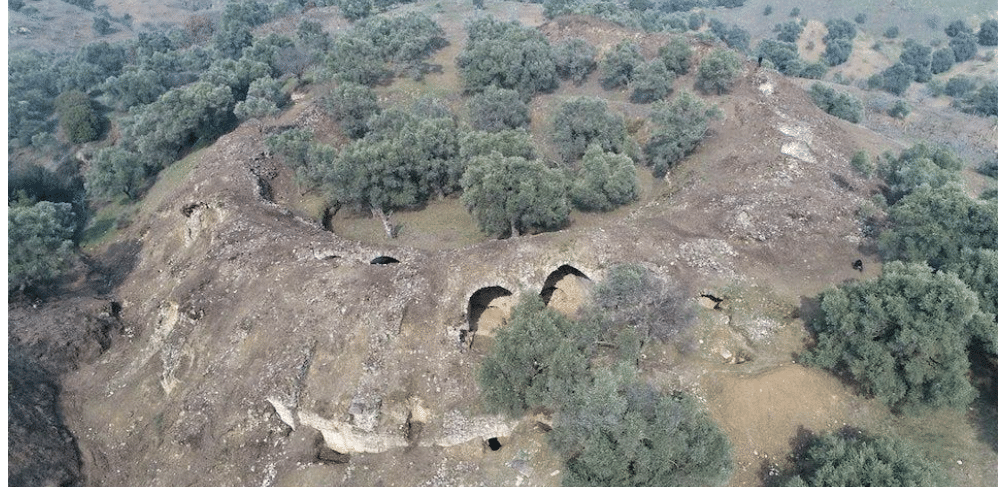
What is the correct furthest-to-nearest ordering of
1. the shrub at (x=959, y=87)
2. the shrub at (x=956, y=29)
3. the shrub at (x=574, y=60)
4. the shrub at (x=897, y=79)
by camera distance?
1. the shrub at (x=956, y=29)
2. the shrub at (x=897, y=79)
3. the shrub at (x=959, y=87)
4. the shrub at (x=574, y=60)

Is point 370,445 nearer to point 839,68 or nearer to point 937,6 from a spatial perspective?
point 839,68

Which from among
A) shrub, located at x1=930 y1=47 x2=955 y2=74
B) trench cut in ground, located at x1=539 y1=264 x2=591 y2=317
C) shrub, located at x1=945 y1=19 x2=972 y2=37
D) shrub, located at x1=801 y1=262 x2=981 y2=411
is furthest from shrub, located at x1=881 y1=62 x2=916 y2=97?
trench cut in ground, located at x1=539 y1=264 x2=591 y2=317

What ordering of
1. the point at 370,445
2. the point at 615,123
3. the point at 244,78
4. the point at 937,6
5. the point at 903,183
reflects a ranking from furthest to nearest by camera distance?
the point at 937,6, the point at 244,78, the point at 615,123, the point at 903,183, the point at 370,445

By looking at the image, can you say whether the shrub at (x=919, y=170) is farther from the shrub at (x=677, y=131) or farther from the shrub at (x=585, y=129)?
the shrub at (x=585, y=129)

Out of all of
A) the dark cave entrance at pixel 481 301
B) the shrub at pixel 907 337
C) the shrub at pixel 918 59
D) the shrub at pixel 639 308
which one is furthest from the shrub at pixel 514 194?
the shrub at pixel 918 59

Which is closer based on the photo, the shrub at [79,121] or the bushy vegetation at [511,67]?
the bushy vegetation at [511,67]

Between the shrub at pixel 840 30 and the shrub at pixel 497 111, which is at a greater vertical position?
the shrub at pixel 497 111

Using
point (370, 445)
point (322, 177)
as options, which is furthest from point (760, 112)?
point (370, 445)
